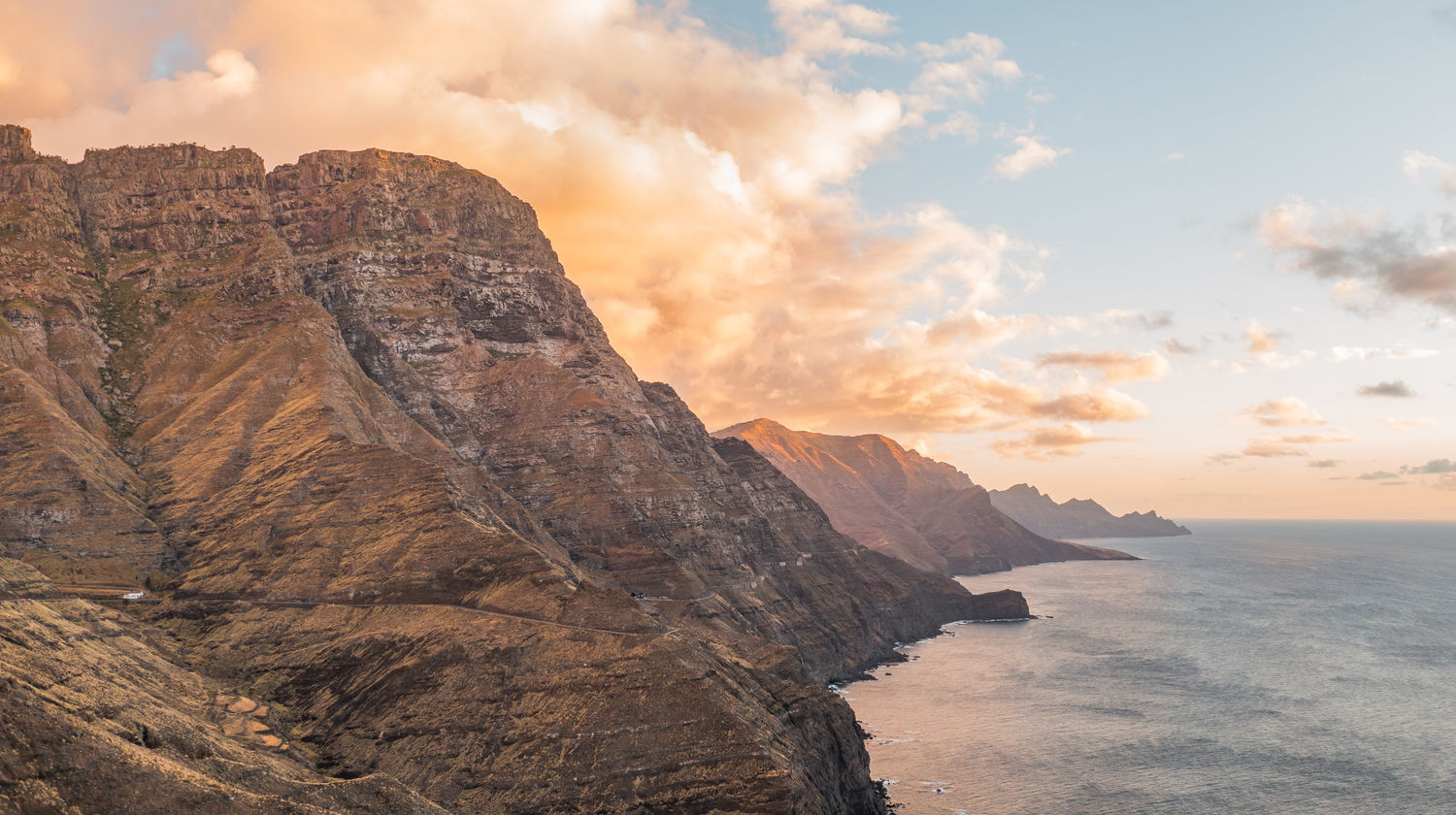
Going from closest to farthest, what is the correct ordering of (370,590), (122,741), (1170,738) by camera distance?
1. (122,741)
2. (370,590)
3. (1170,738)

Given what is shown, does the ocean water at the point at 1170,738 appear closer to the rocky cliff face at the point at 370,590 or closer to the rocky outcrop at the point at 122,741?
the rocky cliff face at the point at 370,590

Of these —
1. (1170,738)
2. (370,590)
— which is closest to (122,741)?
(370,590)

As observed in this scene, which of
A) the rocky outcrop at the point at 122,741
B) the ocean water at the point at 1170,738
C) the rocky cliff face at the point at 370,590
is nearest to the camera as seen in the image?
the rocky outcrop at the point at 122,741

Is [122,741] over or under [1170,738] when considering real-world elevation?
over

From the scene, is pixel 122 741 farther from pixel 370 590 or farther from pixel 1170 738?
pixel 1170 738

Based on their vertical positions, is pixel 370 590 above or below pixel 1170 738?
above

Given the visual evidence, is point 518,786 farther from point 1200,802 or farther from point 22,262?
point 22,262

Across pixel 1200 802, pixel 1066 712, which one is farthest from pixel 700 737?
pixel 1066 712

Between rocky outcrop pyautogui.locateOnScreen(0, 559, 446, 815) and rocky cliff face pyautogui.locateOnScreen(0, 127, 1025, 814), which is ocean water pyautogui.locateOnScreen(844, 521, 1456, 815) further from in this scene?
rocky outcrop pyautogui.locateOnScreen(0, 559, 446, 815)

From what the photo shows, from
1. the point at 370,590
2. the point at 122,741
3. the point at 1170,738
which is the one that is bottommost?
the point at 1170,738

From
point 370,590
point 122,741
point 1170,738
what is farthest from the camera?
point 1170,738

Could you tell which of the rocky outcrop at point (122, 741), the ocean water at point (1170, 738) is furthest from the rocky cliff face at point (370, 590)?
the ocean water at point (1170, 738)

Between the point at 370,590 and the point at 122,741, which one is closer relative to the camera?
the point at 122,741

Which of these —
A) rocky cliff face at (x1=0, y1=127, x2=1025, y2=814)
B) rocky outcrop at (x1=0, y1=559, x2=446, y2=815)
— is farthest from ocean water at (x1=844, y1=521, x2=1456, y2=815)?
rocky outcrop at (x1=0, y1=559, x2=446, y2=815)
